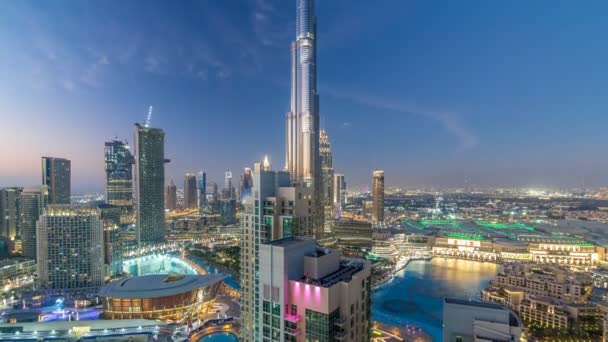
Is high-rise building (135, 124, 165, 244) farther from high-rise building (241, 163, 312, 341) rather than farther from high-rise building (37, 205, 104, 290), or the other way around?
high-rise building (241, 163, 312, 341)

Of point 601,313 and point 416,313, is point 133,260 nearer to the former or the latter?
point 416,313

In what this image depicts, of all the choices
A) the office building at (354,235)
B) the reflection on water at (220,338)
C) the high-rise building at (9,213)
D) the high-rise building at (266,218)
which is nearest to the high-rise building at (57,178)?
the high-rise building at (9,213)

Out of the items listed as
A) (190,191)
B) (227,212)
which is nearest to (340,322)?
(227,212)

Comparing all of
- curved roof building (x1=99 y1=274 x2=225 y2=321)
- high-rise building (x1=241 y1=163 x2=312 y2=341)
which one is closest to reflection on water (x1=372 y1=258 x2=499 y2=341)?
high-rise building (x1=241 y1=163 x2=312 y2=341)

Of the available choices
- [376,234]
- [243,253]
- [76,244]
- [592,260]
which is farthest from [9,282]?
[592,260]

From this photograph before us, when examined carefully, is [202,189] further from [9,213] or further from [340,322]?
[340,322]

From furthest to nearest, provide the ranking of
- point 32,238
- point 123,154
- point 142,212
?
1. point 123,154
2. point 142,212
3. point 32,238

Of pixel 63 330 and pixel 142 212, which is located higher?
pixel 142 212
